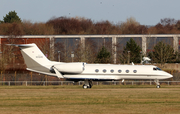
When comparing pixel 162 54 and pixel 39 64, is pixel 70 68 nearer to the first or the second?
pixel 39 64

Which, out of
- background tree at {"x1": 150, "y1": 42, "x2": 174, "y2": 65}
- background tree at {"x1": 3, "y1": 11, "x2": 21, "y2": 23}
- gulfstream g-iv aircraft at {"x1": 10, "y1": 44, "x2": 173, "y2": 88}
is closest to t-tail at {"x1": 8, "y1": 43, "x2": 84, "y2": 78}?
gulfstream g-iv aircraft at {"x1": 10, "y1": 44, "x2": 173, "y2": 88}

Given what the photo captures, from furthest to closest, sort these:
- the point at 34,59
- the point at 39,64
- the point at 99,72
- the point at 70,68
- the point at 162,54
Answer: the point at 162,54
the point at 34,59
the point at 39,64
the point at 99,72
the point at 70,68

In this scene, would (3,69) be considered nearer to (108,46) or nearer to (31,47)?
(31,47)

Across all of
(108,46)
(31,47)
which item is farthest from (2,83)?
(108,46)

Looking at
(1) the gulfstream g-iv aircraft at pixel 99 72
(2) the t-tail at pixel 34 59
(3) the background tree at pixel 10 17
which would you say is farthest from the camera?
(3) the background tree at pixel 10 17

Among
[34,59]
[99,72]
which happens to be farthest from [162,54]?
[34,59]

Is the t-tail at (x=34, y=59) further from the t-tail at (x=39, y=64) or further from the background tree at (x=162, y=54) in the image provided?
the background tree at (x=162, y=54)

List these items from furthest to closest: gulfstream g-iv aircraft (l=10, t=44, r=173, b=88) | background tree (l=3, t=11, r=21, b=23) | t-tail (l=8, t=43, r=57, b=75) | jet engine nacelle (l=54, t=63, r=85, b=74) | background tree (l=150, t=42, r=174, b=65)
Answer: background tree (l=3, t=11, r=21, b=23), background tree (l=150, t=42, r=174, b=65), t-tail (l=8, t=43, r=57, b=75), gulfstream g-iv aircraft (l=10, t=44, r=173, b=88), jet engine nacelle (l=54, t=63, r=85, b=74)

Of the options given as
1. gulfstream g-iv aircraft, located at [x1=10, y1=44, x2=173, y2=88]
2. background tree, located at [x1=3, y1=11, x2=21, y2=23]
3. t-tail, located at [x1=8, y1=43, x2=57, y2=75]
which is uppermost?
background tree, located at [x1=3, y1=11, x2=21, y2=23]

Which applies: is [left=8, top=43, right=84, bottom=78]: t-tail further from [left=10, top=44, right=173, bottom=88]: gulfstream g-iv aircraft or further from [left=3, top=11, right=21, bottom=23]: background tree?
[left=3, top=11, right=21, bottom=23]: background tree

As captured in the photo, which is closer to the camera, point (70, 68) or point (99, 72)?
point (70, 68)

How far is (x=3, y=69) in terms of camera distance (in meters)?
53.9

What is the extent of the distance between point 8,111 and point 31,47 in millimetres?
20444

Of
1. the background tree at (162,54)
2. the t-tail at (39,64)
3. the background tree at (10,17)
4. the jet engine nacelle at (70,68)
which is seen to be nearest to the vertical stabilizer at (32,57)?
the t-tail at (39,64)
